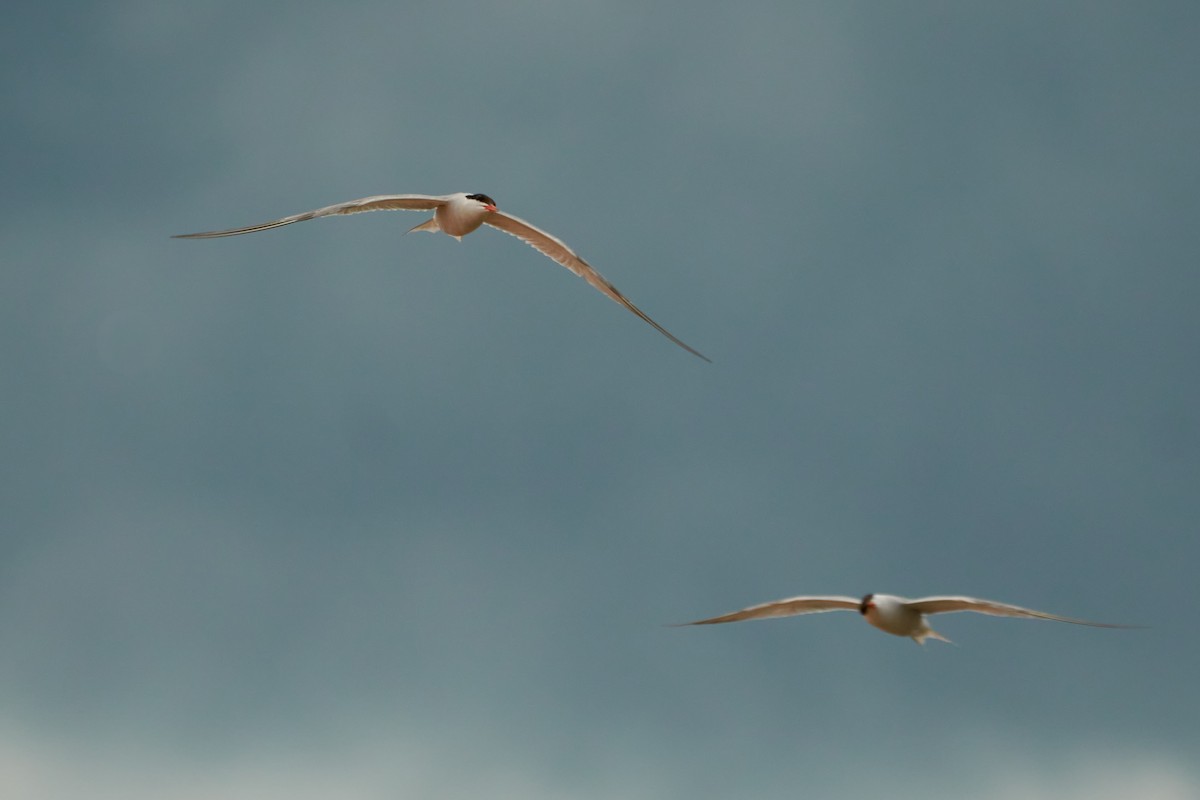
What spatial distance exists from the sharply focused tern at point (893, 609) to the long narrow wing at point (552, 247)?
8167 mm

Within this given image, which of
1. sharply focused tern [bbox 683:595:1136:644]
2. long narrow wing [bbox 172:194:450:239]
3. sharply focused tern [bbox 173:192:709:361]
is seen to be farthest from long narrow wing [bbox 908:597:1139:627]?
long narrow wing [bbox 172:194:450:239]

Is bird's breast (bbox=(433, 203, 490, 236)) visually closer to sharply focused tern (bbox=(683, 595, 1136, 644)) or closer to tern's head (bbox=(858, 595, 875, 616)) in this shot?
sharply focused tern (bbox=(683, 595, 1136, 644))

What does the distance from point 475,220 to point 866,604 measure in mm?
13183

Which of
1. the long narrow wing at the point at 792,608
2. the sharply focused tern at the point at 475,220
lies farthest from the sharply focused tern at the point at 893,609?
the sharply focused tern at the point at 475,220

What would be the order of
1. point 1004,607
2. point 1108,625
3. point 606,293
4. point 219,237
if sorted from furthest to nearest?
point 606,293 < point 1004,607 < point 219,237 < point 1108,625

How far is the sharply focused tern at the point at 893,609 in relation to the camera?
89.0ft

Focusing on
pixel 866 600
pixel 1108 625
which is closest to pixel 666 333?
pixel 866 600

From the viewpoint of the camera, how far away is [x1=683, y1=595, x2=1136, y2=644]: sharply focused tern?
89.0ft

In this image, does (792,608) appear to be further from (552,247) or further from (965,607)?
(552,247)

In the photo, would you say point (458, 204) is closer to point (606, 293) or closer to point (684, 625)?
point (606, 293)

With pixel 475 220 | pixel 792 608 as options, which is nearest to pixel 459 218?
pixel 475 220

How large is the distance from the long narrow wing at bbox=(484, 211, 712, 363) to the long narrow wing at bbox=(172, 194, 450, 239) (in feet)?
5.11

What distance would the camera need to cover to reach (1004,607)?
26.7 metres

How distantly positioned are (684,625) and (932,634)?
672 centimetres
